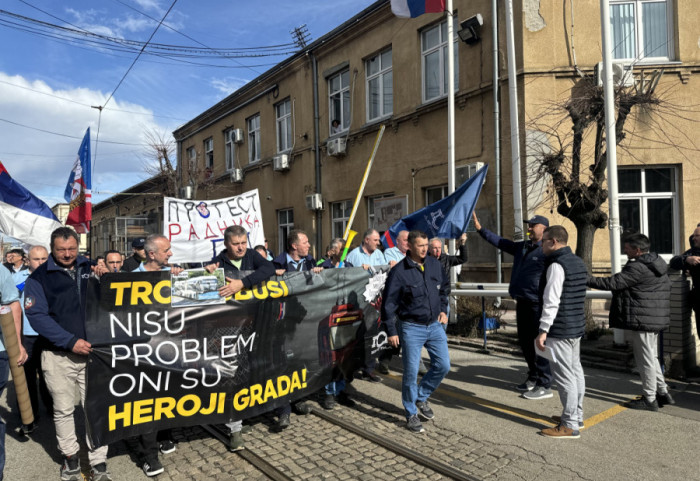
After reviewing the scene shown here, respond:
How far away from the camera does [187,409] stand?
4504mm

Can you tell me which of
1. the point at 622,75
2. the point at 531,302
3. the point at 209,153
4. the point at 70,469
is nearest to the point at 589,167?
the point at 622,75

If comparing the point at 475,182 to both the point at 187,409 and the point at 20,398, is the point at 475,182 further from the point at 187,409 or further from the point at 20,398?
the point at 20,398

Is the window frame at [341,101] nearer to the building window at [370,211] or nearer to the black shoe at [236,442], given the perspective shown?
the building window at [370,211]

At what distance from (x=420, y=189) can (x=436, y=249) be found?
6710mm

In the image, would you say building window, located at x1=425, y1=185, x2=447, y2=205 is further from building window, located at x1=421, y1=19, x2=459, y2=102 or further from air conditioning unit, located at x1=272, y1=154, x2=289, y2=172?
air conditioning unit, located at x1=272, y1=154, x2=289, y2=172

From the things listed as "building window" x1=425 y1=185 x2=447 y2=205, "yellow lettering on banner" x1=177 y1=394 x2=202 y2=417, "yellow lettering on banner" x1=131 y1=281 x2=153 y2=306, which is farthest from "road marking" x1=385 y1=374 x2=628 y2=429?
"building window" x1=425 y1=185 x2=447 y2=205

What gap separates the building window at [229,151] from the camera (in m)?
23.8

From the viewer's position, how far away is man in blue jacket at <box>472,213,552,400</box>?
233 inches


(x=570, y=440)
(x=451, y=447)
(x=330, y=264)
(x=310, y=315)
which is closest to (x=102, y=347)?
(x=310, y=315)

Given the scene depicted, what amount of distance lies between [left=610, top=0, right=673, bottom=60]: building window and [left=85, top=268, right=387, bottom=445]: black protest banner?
9.25 metres

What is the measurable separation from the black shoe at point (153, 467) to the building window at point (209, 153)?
22927 millimetres

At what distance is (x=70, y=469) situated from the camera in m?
4.22

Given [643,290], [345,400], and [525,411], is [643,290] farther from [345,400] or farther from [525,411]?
[345,400]

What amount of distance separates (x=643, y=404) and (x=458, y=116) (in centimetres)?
849
